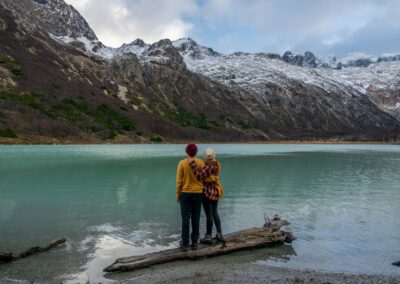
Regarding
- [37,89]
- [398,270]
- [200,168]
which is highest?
[37,89]

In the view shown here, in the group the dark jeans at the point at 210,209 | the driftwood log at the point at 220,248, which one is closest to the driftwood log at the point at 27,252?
the driftwood log at the point at 220,248

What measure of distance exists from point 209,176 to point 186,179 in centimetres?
87

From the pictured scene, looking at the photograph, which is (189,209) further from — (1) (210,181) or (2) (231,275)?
(2) (231,275)

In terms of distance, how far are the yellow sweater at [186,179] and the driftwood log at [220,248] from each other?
2208mm

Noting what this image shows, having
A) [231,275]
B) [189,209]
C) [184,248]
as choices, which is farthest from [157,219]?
[231,275]

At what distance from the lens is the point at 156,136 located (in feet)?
564

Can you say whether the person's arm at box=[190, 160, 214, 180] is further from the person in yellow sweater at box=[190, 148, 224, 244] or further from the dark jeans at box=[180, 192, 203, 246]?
the dark jeans at box=[180, 192, 203, 246]

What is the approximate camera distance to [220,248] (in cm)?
1518

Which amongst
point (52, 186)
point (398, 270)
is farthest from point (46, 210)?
point (398, 270)

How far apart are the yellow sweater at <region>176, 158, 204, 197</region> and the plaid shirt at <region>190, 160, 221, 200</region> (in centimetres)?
15

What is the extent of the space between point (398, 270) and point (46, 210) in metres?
18.5

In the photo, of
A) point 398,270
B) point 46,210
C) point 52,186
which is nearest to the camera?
point 398,270

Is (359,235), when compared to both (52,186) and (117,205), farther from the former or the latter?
(52,186)

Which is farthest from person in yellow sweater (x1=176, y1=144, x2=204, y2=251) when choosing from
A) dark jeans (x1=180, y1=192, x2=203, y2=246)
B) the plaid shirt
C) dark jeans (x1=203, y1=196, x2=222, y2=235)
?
dark jeans (x1=203, y1=196, x2=222, y2=235)
